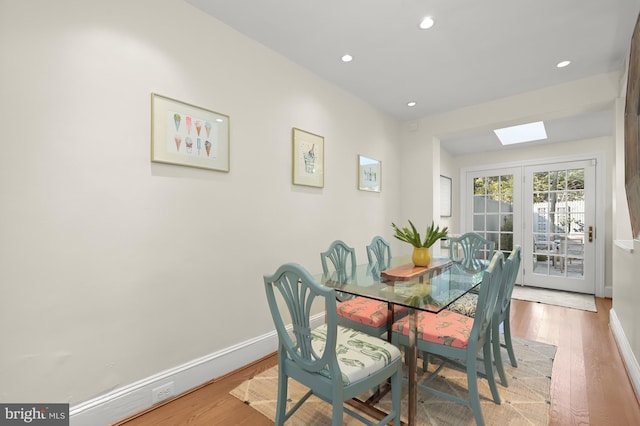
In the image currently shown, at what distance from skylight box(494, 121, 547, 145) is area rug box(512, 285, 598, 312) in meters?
2.36

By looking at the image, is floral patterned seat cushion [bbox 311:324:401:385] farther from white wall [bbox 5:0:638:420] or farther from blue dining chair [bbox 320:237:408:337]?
white wall [bbox 5:0:638:420]

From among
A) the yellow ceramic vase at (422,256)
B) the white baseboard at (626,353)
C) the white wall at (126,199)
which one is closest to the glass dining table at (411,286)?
the yellow ceramic vase at (422,256)

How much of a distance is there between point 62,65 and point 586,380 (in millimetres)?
3823

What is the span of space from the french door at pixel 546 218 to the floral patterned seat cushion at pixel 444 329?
3.80 m

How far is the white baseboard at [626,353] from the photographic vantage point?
75.8 inches

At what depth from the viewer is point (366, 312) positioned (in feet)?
6.45

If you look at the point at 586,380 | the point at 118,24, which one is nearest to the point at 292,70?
the point at 118,24

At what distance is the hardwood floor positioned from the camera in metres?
1.67

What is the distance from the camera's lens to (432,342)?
1643mm

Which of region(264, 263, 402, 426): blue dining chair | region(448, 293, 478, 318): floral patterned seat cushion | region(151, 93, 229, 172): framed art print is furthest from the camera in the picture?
region(448, 293, 478, 318): floral patterned seat cushion

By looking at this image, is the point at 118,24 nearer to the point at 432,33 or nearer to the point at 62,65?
the point at 62,65

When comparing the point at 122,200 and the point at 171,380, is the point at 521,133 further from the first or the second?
the point at 171,380

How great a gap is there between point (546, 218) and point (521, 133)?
4.78ft

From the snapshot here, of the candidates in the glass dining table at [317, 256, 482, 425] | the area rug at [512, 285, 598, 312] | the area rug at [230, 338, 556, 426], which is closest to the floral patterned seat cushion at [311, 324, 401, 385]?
the glass dining table at [317, 256, 482, 425]
